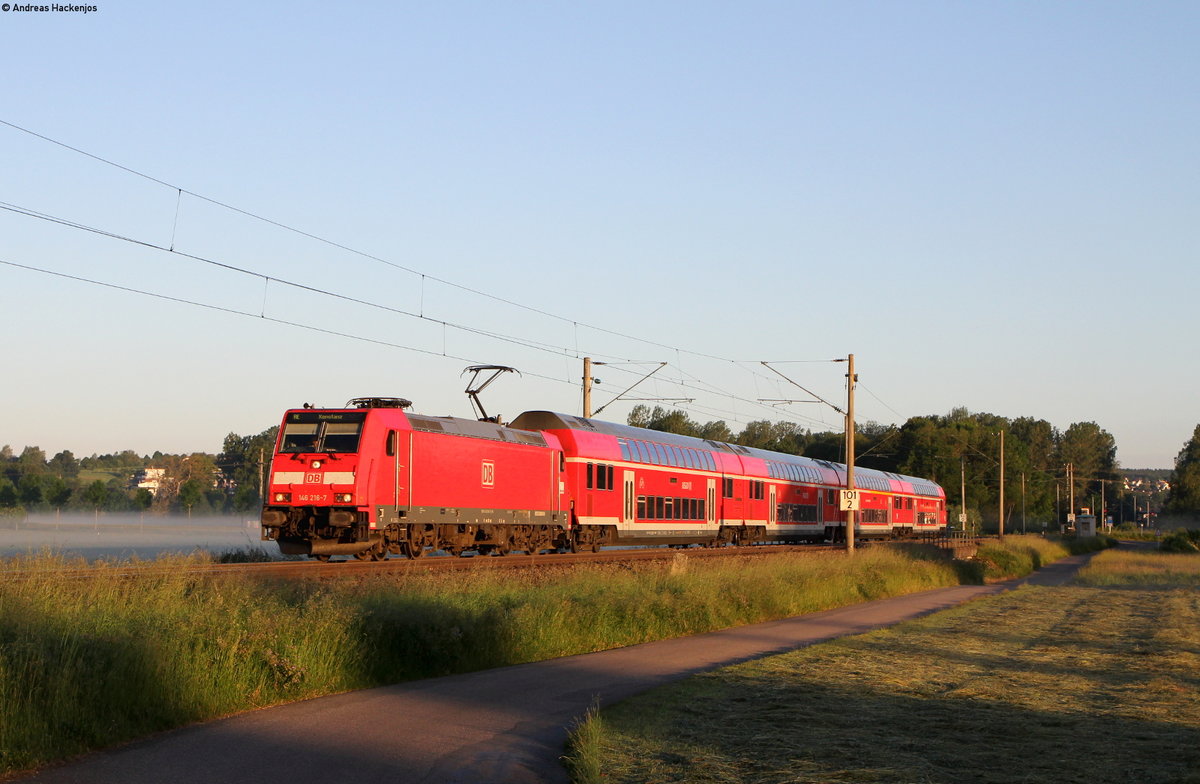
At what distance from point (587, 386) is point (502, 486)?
11.0 metres

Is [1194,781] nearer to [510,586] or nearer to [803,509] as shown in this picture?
[510,586]

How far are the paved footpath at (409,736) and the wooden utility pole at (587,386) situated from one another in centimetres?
Result: 2667

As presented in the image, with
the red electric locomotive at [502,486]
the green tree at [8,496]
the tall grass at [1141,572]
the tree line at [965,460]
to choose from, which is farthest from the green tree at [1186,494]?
the green tree at [8,496]

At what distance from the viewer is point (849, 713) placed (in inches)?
513

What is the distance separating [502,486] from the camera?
34.0 metres

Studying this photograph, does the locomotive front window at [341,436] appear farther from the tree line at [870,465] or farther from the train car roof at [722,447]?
the tree line at [870,465]

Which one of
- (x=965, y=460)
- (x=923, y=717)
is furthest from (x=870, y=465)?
(x=923, y=717)

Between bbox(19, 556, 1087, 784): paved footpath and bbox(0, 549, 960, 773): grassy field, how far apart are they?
1.27 ft

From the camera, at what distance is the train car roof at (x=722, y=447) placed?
129ft

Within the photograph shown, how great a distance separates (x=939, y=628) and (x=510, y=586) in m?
9.06

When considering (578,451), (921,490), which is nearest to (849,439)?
(578,451)

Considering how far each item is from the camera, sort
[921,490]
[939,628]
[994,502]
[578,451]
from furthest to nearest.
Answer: [994,502], [921,490], [578,451], [939,628]

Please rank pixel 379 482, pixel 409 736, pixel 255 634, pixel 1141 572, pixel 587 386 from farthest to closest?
pixel 1141 572, pixel 587 386, pixel 379 482, pixel 255 634, pixel 409 736

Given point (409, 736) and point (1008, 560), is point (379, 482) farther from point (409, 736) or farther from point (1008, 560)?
point (1008, 560)
